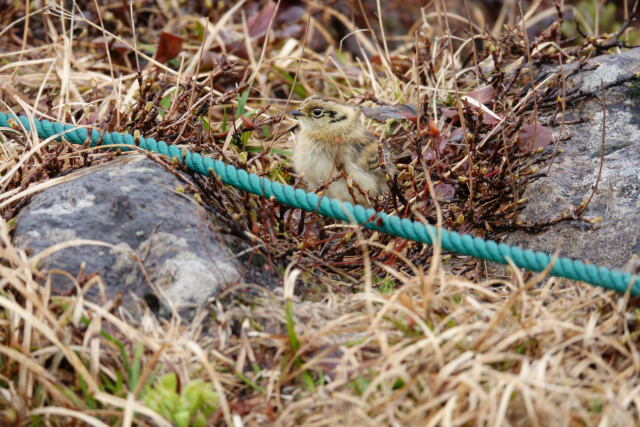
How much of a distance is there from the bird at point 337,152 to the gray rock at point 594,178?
2.67 ft

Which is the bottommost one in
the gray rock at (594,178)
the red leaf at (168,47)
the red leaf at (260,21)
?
the gray rock at (594,178)

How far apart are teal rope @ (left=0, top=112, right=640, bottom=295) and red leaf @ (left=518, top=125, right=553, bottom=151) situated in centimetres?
101

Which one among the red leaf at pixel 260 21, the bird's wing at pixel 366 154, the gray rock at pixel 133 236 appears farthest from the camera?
the red leaf at pixel 260 21

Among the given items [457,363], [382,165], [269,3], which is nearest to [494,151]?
[382,165]

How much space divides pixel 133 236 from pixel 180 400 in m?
0.84

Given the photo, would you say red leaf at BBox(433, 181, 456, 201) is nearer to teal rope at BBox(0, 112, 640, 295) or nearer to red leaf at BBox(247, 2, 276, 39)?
teal rope at BBox(0, 112, 640, 295)

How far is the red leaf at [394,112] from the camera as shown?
4.53 metres

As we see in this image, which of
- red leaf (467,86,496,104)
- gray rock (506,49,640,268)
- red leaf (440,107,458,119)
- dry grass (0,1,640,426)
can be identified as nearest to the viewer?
dry grass (0,1,640,426)

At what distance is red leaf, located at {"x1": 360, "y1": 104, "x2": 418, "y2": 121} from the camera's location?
14.9 feet

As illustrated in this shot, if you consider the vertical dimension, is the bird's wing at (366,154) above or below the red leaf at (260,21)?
below

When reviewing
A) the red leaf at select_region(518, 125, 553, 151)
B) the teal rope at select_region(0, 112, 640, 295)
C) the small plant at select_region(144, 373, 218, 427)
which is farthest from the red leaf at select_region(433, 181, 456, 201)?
the small plant at select_region(144, 373, 218, 427)

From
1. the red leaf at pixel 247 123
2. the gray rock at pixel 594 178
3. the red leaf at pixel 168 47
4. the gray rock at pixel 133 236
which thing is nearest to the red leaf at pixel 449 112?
the gray rock at pixel 594 178

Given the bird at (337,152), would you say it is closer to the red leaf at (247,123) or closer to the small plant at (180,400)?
the red leaf at (247,123)

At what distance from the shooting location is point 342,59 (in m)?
6.59
